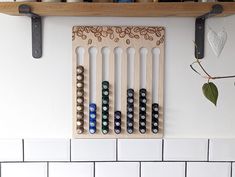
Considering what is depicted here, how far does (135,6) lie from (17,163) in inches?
25.0

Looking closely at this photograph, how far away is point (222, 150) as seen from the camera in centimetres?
123

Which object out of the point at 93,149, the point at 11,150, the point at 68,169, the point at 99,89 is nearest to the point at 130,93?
the point at 99,89

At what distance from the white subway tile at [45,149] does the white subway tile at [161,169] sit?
259 millimetres

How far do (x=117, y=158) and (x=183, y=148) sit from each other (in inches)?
8.6

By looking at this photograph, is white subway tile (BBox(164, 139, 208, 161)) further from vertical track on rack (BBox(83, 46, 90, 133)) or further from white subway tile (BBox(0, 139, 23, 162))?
white subway tile (BBox(0, 139, 23, 162))

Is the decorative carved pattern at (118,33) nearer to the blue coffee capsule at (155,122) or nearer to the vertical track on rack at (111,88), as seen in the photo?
the vertical track on rack at (111,88)

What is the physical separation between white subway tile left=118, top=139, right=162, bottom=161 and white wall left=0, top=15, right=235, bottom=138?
59 millimetres

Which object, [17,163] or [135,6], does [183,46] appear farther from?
[17,163]

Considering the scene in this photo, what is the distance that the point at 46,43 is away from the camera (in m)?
1.19

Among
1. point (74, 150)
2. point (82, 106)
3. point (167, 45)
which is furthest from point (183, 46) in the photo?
point (74, 150)

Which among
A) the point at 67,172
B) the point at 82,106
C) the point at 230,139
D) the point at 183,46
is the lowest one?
the point at 67,172

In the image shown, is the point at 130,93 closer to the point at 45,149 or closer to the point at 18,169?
the point at 45,149

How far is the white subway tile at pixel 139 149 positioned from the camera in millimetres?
1211

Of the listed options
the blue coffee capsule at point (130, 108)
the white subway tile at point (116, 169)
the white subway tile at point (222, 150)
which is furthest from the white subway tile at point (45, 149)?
the white subway tile at point (222, 150)
